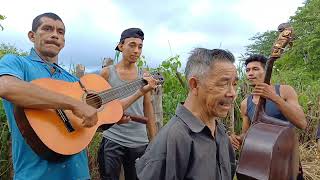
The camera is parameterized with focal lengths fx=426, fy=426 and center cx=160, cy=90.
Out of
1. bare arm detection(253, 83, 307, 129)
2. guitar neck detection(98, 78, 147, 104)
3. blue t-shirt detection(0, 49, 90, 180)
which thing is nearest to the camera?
blue t-shirt detection(0, 49, 90, 180)

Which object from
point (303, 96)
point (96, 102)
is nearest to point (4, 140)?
point (96, 102)

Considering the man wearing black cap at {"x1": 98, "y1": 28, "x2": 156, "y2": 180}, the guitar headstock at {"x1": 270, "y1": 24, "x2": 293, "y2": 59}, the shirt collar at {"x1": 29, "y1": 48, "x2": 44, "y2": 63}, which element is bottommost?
the man wearing black cap at {"x1": 98, "y1": 28, "x2": 156, "y2": 180}

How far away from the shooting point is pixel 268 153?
87.4 inches

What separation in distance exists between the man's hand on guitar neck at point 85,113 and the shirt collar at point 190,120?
0.73m

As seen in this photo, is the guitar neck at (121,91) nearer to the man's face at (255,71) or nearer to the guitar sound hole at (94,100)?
the guitar sound hole at (94,100)

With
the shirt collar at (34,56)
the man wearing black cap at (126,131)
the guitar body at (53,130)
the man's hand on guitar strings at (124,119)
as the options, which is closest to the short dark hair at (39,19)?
the shirt collar at (34,56)

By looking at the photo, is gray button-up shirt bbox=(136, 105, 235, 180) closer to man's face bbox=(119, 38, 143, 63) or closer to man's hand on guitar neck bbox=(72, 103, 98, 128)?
man's hand on guitar neck bbox=(72, 103, 98, 128)

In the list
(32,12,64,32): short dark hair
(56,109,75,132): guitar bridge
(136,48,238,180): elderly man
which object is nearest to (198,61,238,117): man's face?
(136,48,238,180): elderly man

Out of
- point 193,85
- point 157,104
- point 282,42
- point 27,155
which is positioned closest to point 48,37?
point 27,155

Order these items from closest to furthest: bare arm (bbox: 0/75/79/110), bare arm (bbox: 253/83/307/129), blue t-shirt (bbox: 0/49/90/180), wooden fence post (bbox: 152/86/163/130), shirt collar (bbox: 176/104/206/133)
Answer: shirt collar (bbox: 176/104/206/133) < bare arm (bbox: 0/75/79/110) < blue t-shirt (bbox: 0/49/90/180) < bare arm (bbox: 253/83/307/129) < wooden fence post (bbox: 152/86/163/130)

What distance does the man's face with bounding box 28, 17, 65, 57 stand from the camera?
254cm

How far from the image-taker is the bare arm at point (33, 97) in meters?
2.12

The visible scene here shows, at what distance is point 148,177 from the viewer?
5.33 ft

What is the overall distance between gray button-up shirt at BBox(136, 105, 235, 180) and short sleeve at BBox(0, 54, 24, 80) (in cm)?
90
